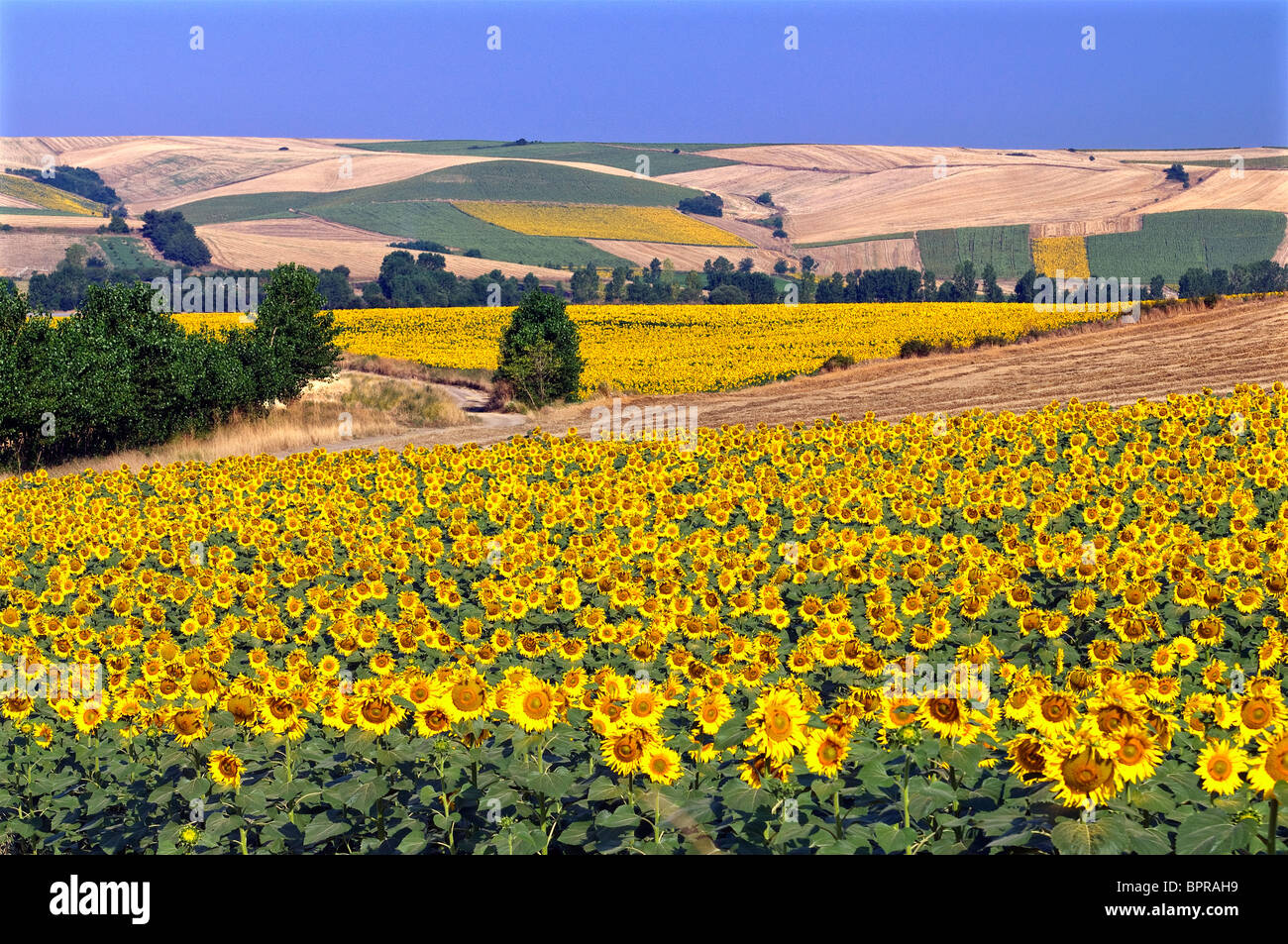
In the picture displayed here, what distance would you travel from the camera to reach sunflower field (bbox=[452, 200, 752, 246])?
579 ft

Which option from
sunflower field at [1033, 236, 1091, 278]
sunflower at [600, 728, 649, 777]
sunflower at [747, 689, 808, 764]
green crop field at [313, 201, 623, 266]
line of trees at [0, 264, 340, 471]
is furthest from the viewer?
green crop field at [313, 201, 623, 266]

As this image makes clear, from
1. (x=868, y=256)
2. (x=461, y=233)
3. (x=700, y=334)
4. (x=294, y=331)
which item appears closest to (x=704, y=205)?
(x=461, y=233)

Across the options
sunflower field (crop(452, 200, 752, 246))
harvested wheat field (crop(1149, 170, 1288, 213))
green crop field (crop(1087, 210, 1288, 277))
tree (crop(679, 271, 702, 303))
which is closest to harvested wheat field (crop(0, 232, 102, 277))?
sunflower field (crop(452, 200, 752, 246))

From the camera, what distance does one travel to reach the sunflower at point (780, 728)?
550cm

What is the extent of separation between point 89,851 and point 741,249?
165m

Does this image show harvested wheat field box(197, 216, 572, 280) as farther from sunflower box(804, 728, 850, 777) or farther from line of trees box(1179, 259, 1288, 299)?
sunflower box(804, 728, 850, 777)

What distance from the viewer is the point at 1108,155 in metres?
197

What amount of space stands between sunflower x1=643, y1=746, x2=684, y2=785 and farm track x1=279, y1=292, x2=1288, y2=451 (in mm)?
29200

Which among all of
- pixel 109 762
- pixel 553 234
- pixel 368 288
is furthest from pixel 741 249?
pixel 109 762

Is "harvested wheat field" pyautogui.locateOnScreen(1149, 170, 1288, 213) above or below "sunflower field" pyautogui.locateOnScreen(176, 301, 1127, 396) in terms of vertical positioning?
above

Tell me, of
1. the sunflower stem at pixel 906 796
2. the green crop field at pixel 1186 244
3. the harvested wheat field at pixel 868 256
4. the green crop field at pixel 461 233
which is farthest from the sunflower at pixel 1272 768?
the green crop field at pixel 461 233

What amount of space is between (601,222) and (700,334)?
10761 centimetres

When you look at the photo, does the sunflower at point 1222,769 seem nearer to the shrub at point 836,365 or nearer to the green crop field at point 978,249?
the shrub at point 836,365

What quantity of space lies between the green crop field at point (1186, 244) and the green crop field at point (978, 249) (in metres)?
8.28
